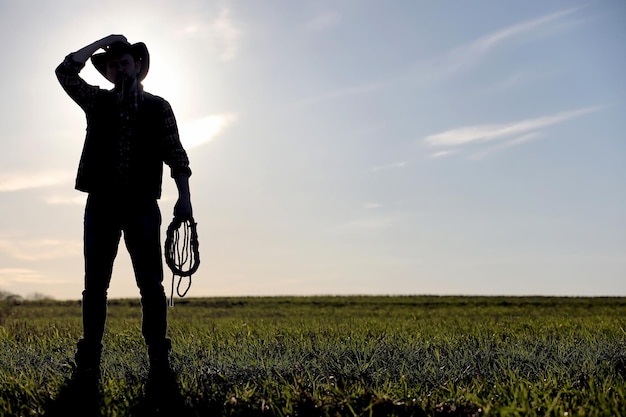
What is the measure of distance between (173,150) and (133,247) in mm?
936

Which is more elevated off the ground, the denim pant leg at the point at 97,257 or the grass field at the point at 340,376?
the denim pant leg at the point at 97,257

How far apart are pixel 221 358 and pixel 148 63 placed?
9.48 feet

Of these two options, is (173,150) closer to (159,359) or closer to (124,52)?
(124,52)

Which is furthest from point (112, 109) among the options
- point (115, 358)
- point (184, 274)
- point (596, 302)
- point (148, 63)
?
point (596, 302)

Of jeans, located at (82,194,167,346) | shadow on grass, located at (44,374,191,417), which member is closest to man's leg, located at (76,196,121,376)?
jeans, located at (82,194,167,346)

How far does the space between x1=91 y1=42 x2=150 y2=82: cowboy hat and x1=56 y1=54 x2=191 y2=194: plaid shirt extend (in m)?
0.21

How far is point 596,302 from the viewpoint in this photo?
24.8 metres

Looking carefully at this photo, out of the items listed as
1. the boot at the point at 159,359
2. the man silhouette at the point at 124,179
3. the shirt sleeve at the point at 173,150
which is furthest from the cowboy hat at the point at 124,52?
the boot at the point at 159,359

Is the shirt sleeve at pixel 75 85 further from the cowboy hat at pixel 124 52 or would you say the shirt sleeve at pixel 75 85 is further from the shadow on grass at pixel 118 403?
the shadow on grass at pixel 118 403

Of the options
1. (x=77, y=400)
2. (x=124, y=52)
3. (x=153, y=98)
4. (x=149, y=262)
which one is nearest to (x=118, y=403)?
(x=77, y=400)

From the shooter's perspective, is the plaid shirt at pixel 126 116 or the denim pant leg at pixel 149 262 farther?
the plaid shirt at pixel 126 116

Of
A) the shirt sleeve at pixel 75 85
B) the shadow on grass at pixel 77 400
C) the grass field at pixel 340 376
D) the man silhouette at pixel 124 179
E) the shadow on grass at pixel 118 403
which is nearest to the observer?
the grass field at pixel 340 376

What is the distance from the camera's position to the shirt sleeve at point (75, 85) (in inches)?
257

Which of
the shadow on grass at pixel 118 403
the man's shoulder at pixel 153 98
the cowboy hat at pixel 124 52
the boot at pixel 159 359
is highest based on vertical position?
the cowboy hat at pixel 124 52
